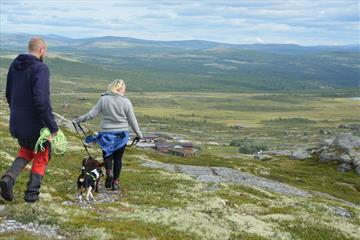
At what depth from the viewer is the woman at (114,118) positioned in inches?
861

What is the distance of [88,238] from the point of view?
16.4m

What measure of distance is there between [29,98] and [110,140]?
6.10 meters

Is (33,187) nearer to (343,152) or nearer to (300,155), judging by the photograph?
(343,152)

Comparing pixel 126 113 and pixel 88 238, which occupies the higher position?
pixel 126 113

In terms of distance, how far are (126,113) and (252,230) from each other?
7759 mm

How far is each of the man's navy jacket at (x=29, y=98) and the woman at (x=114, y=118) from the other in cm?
460

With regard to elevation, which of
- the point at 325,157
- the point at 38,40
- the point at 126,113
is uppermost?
the point at 38,40

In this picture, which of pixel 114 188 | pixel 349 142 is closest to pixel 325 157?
pixel 349 142

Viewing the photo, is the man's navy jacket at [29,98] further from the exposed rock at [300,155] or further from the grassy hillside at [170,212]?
the exposed rock at [300,155]

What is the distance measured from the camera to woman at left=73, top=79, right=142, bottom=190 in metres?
21.9

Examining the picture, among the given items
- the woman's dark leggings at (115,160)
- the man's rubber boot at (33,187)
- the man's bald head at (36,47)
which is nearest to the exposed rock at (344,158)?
the woman's dark leggings at (115,160)

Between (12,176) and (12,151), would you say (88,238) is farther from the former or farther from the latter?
(12,151)

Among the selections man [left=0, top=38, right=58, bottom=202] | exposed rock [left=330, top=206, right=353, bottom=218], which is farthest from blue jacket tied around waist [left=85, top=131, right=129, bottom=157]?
exposed rock [left=330, top=206, right=353, bottom=218]

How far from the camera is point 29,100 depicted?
55.3ft
